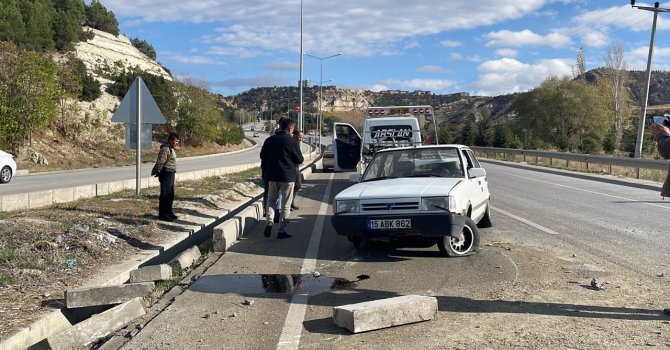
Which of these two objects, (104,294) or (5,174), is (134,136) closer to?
(104,294)

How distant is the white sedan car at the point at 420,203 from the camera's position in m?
6.96

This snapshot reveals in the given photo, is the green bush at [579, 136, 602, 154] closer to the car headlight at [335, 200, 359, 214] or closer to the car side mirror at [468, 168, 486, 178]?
the car side mirror at [468, 168, 486, 178]

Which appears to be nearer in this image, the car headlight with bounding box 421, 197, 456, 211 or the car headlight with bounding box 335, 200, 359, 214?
the car headlight with bounding box 421, 197, 456, 211

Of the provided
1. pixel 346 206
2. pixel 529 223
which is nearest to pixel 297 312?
pixel 346 206

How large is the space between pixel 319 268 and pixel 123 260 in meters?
2.58

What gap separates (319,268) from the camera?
7020 mm

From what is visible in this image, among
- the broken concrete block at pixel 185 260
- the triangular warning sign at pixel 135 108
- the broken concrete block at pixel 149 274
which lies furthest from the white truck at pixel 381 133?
the broken concrete block at pixel 149 274

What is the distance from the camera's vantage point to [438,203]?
6980 mm

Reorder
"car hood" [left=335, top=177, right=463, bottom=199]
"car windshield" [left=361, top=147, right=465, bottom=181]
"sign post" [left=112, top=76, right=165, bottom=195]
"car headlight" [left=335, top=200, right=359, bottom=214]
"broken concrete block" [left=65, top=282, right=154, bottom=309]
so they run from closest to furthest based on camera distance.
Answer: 1. "broken concrete block" [left=65, top=282, right=154, bottom=309]
2. "car hood" [left=335, top=177, right=463, bottom=199]
3. "car headlight" [left=335, top=200, right=359, bottom=214]
4. "car windshield" [left=361, top=147, right=465, bottom=181]
5. "sign post" [left=112, top=76, right=165, bottom=195]

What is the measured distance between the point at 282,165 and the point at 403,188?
2.36m

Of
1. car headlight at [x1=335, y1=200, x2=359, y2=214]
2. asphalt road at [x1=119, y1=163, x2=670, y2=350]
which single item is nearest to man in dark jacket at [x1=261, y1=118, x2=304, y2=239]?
asphalt road at [x1=119, y1=163, x2=670, y2=350]

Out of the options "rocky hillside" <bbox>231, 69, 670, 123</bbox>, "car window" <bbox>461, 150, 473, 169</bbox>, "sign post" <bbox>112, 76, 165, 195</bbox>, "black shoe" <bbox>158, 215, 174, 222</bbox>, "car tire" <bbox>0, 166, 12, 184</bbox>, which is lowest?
"car tire" <bbox>0, 166, 12, 184</bbox>

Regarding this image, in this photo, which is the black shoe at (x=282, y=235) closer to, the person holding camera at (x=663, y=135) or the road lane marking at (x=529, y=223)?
the road lane marking at (x=529, y=223)

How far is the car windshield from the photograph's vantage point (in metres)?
8.46
